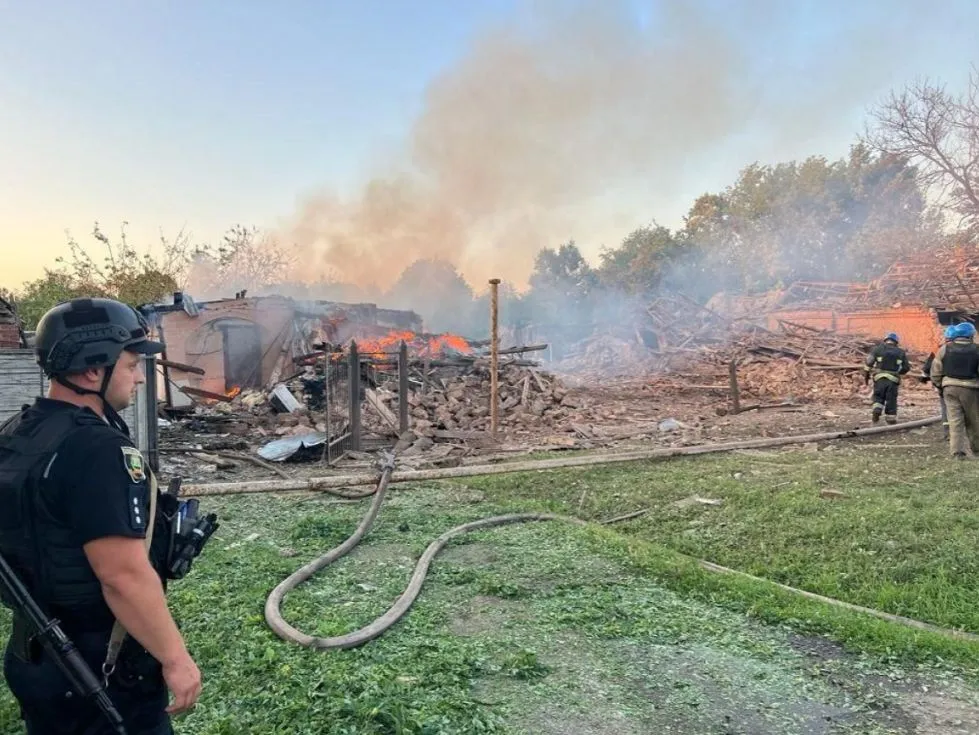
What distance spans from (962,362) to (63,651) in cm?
→ 1043

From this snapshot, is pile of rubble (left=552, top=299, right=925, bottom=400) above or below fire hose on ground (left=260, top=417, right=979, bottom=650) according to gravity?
above

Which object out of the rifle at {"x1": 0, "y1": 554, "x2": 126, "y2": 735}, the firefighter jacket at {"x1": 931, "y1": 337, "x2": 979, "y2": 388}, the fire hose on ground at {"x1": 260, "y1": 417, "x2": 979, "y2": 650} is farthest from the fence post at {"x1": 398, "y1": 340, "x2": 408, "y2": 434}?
the rifle at {"x1": 0, "y1": 554, "x2": 126, "y2": 735}

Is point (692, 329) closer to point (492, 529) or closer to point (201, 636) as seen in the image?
point (492, 529)

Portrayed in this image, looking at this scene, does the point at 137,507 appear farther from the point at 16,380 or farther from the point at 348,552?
the point at 16,380

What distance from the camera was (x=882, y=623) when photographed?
12.5ft

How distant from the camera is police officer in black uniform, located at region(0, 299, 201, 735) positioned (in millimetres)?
1650

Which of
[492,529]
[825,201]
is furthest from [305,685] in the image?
[825,201]

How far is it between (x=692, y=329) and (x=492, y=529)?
22760 mm

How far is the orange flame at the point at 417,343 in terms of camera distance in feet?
62.0

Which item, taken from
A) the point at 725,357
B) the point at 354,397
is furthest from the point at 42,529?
the point at 725,357

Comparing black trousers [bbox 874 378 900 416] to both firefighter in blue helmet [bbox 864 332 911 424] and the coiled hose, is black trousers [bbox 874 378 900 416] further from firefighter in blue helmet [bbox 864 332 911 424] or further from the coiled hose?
the coiled hose

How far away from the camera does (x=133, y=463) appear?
1760mm

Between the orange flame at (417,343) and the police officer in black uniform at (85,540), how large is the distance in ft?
53.3

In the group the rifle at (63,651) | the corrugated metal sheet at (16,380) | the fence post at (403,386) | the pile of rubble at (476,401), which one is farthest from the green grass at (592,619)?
the pile of rubble at (476,401)
